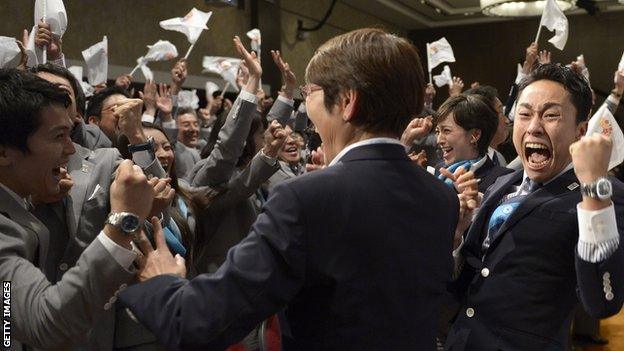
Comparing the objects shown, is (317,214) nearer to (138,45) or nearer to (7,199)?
(7,199)

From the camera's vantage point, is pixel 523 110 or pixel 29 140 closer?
pixel 29 140

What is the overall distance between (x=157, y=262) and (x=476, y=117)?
6.67 feet

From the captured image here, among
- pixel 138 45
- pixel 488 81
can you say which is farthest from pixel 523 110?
pixel 488 81

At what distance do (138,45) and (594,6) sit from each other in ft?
24.9

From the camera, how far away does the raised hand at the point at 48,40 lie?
9.25 feet

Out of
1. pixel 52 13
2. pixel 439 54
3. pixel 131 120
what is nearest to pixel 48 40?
pixel 52 13

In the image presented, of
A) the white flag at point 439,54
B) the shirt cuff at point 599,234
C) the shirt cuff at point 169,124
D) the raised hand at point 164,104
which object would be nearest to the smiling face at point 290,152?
the shirt cuff at point 169,124

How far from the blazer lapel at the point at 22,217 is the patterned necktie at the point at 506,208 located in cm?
117

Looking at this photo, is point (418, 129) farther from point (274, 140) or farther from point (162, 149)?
point (162, 149)

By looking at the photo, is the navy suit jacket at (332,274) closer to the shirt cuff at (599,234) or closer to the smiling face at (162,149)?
the shirt cuff at (599,234)

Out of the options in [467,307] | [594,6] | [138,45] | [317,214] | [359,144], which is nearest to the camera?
[317,214]

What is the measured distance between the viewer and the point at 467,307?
1746 mm

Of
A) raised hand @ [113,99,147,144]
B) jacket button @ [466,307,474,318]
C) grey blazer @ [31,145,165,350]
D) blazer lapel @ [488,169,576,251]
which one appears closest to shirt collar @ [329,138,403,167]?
blazer lapel @ [488,169,576,251]

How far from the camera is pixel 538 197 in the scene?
1.68 meters
